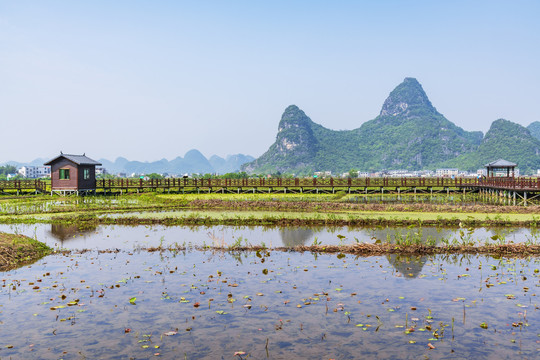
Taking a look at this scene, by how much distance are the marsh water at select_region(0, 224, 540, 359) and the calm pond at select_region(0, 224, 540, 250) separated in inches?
94.2

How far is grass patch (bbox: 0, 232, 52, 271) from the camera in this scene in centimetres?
1455

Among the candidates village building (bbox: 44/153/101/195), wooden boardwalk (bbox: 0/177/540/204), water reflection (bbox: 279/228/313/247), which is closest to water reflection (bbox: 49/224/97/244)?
water reflection (bbox: 279/228/313/247)

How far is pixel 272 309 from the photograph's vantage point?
32.7 feet

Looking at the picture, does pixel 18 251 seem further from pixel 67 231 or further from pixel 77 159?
pixel 77 159

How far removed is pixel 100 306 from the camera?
33.6 feet

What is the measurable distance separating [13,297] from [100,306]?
2.53 meters

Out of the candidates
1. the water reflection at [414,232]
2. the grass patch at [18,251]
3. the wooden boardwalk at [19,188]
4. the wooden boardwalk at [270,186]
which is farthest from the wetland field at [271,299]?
the wooden boardwalk at [19,188]

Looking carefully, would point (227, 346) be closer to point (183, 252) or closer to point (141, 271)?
point (141, 271)

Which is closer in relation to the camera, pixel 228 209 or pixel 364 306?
pixel 364 306

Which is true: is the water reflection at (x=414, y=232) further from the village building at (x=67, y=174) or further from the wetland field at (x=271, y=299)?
the village building at (x=67, y=174)

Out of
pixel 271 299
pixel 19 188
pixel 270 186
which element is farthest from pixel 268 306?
pixel 19 188

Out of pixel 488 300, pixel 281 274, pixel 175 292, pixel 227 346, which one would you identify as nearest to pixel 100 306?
pixel 175 292

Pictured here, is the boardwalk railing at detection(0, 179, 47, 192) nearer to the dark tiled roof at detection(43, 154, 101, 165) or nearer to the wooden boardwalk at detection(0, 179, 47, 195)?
the wooden boardwalk at detection(0, 179, 47, 195)

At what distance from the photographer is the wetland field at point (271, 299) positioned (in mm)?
8031
